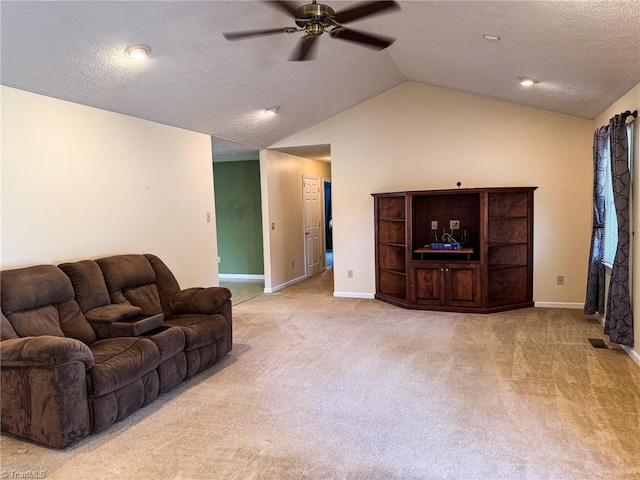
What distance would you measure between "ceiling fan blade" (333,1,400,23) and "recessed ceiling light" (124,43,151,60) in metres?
1.44

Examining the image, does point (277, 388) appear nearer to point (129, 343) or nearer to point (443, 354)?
point (129, 343)

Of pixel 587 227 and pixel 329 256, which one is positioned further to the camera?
pixel 329 256

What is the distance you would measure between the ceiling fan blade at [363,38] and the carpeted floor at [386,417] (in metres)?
2.45

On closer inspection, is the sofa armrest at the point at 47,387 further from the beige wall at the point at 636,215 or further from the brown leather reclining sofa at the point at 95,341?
the beige wall at the point at 636,215

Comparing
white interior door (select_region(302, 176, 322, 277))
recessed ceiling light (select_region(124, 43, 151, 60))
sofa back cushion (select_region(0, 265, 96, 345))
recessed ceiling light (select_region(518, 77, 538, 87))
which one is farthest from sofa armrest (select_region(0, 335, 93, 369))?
white interior door (select_region(302, 176, 322, 277))

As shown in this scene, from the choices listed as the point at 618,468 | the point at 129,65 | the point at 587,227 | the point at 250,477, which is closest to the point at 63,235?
the point at 129,65

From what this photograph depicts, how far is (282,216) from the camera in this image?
23.9 ft

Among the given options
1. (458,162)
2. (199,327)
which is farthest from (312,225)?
(199,327)

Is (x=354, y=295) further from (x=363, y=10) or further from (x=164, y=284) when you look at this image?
(x=363, y=10)

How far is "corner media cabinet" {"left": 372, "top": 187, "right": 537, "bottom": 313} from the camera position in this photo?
5438 mm

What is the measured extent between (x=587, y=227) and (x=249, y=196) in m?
5.39

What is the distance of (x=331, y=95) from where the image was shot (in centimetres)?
556

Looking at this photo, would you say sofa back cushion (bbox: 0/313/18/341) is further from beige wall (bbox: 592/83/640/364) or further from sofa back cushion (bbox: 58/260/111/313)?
beige wall (bbox: 592/83/640/364)

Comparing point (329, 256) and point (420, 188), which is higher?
point (420, 188)
